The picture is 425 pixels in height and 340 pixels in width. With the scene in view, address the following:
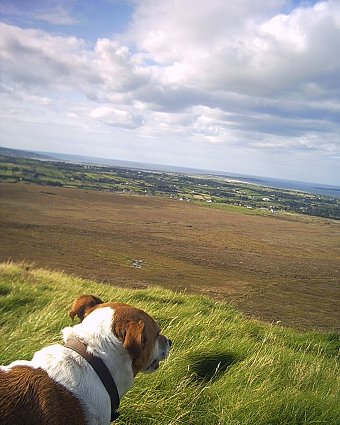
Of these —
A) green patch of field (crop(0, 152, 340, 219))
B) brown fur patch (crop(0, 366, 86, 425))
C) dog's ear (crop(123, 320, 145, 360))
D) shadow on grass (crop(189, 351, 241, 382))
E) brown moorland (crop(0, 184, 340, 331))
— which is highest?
dog's ear (crop(123, 320, 145, 360))

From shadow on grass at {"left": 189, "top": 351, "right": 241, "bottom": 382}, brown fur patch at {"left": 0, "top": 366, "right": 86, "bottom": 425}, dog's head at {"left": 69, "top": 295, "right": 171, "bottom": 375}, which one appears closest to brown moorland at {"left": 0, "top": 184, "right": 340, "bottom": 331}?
shadow on grass at {"left": 189, "top": 351, "right": 241, "bottom": 382}

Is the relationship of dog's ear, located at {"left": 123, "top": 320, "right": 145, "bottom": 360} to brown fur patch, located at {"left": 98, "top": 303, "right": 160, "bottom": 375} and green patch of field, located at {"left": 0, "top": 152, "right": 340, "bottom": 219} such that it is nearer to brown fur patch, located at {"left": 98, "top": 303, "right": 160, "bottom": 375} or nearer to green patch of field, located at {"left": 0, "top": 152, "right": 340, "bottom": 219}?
brown fur patch, located at {"left": 98, "top": 303, "right": 160, "bottom": 375}

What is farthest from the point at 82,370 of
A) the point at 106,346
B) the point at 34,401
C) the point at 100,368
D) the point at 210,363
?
the point at 210,363

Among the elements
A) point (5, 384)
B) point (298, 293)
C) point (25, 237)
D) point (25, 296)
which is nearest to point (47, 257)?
point (25, 237)

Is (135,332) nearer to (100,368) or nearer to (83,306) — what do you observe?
(100,368)

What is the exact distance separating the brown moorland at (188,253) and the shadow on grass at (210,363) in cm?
633

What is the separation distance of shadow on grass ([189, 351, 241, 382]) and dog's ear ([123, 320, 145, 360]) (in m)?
1.96

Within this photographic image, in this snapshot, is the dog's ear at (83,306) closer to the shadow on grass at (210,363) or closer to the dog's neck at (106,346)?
the dog's neck at (106,346)

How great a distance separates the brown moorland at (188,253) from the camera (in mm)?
25078

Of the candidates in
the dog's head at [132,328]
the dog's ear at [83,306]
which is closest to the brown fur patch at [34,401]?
the dog's head at [132,328]

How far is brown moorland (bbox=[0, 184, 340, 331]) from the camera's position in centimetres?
2508

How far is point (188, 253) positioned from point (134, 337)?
3496 centimetres

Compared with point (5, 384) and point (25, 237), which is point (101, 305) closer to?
point (5, 384)

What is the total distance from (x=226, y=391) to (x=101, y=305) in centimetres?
193
